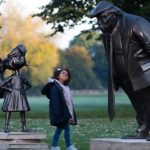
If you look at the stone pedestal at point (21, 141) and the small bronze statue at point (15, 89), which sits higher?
the small bronze statue at point (15, 89)

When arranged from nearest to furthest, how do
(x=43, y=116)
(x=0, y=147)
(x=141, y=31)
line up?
(x=141, y=31)
(x=0, y=147)
(x=43, y=116)

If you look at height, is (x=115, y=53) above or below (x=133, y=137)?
above

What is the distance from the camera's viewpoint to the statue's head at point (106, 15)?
849 cm

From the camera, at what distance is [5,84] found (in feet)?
40.8

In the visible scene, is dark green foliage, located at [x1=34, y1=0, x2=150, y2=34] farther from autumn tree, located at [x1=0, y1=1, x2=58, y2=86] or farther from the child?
autumn tree, located at [x1=0, y1=1, x2=58, y2=86]

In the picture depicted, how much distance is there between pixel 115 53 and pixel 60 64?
109712 millimetres

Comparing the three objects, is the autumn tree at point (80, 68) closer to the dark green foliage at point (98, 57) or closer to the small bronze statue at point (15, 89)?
the dark green foliage at point (98, 57)

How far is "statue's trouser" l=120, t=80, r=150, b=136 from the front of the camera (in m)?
8.40

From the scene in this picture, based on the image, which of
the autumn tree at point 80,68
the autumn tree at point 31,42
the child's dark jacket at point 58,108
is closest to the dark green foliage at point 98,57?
the autumn tree at point 80,68

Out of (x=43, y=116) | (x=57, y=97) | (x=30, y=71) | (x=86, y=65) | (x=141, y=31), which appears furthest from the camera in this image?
(x=86, y=65)

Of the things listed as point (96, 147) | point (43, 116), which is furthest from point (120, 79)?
point (43, 116)

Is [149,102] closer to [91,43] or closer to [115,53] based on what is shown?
[115,53]

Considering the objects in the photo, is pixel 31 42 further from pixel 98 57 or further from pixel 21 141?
pixel 21 141

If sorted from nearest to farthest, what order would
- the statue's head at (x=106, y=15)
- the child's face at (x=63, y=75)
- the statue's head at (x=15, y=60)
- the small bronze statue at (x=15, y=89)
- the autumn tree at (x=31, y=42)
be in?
1. the statue's head at (x=106, y=15)
2. the small bronze statue at (x=15, y=89)
3. the statue's head at (x=15, y=60)
4. the child's face at (x=63, y=75)
5. the autumn tree at (x=31, y=42)
